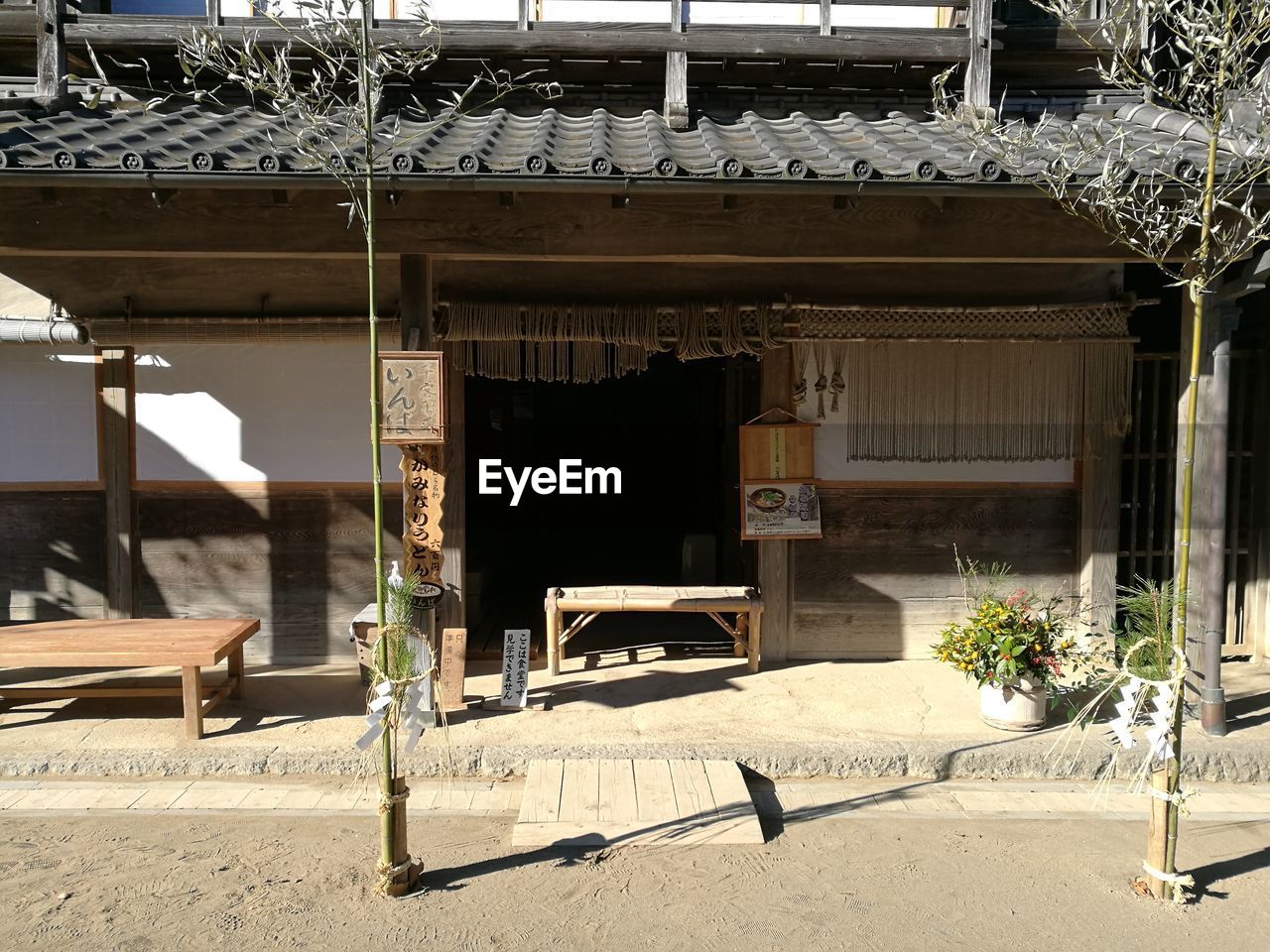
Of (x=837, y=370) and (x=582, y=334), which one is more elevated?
(x=582, y=334)

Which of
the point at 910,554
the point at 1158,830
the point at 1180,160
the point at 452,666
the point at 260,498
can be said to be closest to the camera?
the point at 1158,830

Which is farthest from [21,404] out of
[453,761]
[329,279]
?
[453,761]

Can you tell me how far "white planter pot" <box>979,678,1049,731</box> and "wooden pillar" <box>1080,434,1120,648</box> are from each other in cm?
162

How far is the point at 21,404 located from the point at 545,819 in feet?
17.0

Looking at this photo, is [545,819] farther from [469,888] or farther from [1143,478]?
[1143,478]

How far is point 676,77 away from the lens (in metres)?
5.99

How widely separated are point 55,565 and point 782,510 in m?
5.46

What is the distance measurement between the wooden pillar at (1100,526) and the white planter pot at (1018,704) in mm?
1622

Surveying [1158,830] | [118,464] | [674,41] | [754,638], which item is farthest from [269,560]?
[1158,830]

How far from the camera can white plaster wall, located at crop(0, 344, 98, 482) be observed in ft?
21.2

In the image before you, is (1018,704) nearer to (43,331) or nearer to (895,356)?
(895,356)

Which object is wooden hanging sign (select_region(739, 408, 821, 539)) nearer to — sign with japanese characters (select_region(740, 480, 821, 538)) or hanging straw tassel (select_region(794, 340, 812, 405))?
sign with japanese characters (select_region(740, 480, 821, 538))

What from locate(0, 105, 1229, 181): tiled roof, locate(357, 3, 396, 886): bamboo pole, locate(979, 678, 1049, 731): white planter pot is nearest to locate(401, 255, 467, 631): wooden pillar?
locate(0, 105, 1229, 181): tiled roof

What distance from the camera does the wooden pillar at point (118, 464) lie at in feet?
21.1
